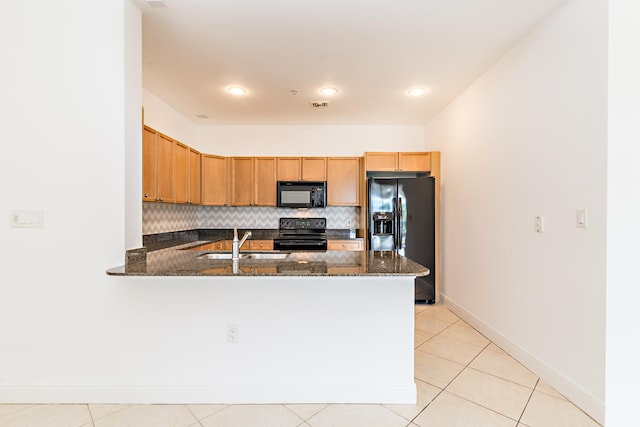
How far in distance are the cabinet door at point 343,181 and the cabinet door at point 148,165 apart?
7.46ft

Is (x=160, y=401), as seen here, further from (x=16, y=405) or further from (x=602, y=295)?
(x=602, y=295)

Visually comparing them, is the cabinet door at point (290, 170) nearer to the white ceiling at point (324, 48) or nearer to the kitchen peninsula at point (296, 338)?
the white ceiling at point (324, 48)

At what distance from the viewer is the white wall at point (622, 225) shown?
1637 mm

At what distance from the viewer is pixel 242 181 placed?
438 cm

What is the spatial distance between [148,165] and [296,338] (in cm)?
206

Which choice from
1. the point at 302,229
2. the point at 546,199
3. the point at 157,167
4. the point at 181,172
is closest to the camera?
the point at 546,199

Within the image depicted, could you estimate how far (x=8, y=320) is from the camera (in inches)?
72.7

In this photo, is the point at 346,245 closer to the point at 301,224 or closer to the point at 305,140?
the point at 301,224

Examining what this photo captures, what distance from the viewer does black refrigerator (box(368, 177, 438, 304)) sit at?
3.85 meters

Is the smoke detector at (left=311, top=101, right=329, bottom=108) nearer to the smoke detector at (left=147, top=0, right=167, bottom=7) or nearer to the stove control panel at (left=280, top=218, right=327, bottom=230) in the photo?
the stove control panel at (left=280, top=218, right=327, bottom=230)

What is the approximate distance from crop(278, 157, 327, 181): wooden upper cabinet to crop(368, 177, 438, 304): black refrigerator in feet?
2.56

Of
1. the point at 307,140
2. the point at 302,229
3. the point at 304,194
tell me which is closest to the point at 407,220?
the point at 304,194

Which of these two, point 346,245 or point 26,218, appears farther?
point 346,245

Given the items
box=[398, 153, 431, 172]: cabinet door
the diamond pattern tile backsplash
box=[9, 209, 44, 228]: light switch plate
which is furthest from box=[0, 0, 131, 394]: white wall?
box=[398, 153, 431, 172]: cabinet door
